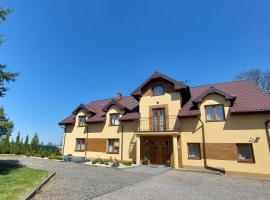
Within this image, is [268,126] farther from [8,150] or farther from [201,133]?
[8,150]

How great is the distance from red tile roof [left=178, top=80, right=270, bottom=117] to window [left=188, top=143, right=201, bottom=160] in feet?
9.10

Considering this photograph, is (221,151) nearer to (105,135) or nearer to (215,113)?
(215,113)

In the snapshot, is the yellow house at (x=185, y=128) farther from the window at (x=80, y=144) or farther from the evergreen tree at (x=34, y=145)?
the evergreen tree at (x=34, y=145)

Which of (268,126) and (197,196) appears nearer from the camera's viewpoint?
(197,196)

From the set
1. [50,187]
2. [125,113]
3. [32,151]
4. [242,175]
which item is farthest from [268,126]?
[32,151]

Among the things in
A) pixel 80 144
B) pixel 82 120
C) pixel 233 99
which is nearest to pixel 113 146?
pixel 80 144

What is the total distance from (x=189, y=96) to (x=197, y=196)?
1320cm

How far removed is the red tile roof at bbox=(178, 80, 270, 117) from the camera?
48.5 ft

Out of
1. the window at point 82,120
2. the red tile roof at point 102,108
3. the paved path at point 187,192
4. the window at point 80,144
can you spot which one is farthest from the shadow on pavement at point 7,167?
the window at point 82,120

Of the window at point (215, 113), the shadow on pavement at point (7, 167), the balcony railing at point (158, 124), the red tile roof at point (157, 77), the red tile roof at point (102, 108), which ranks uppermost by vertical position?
the red tile roof at point (157, 77)

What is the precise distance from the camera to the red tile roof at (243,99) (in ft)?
48.5

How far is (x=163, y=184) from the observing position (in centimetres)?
1073

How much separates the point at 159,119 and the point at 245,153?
26.3 ft

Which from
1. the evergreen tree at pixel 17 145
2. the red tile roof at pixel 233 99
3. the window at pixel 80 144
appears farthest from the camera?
the evergreen tree at pixel 17 145
